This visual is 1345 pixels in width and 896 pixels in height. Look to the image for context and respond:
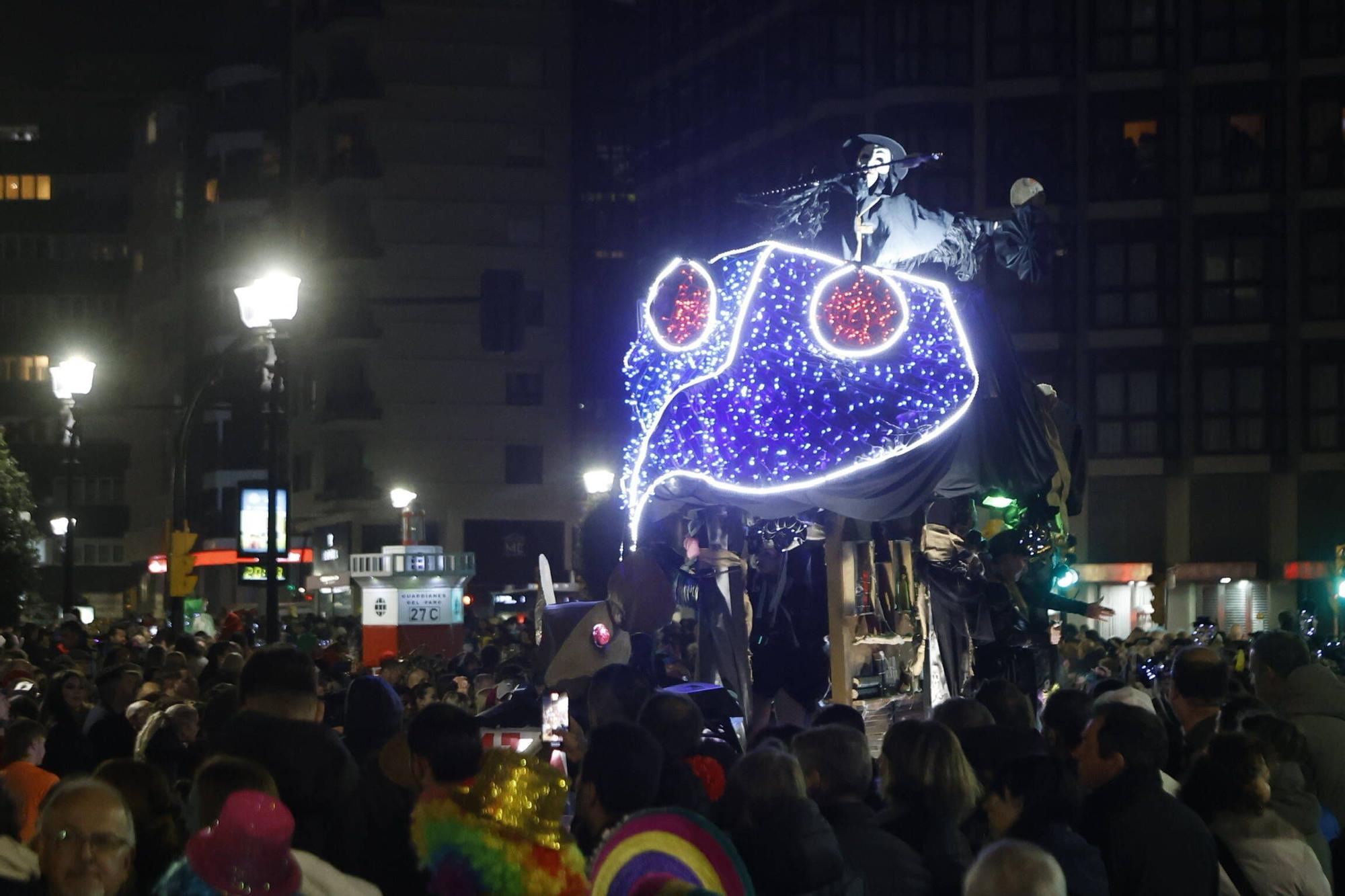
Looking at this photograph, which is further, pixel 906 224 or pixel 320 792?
pixel 906 224

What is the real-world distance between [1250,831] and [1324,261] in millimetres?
47559

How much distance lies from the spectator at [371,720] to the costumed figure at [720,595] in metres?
6.65

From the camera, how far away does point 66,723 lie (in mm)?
11320

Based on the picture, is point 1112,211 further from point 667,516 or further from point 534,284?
point 667,516

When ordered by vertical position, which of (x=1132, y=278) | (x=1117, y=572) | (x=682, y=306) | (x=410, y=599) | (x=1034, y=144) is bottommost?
(x=1117, y=572)

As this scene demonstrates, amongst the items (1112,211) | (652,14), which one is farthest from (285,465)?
(1112,211)

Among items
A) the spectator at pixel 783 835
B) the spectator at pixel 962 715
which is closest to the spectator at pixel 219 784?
the spectator at pixel 783 835

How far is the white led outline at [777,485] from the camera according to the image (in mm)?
13398

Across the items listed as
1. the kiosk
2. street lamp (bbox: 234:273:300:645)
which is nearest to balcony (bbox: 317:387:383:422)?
the kiosk

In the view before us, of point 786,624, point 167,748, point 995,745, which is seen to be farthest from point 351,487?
point 995,745

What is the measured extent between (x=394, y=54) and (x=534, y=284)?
824 centimetres

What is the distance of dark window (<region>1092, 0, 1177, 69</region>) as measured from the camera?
53.1 metres

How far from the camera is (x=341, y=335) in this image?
6238cm

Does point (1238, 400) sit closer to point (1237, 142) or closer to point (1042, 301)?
point (1042, 301)
